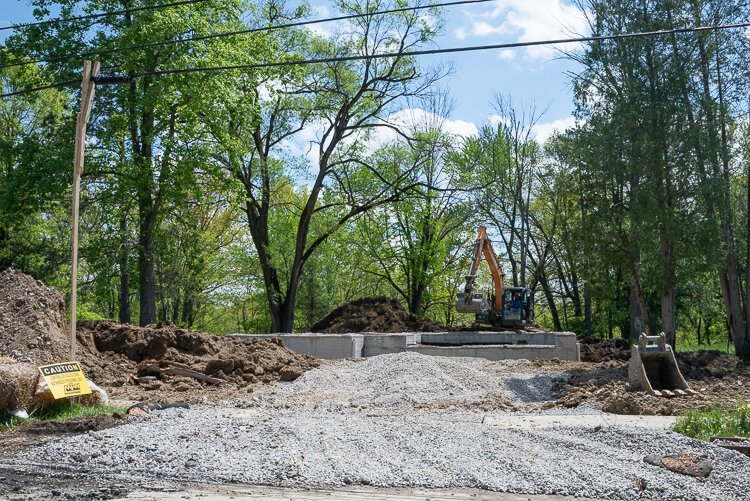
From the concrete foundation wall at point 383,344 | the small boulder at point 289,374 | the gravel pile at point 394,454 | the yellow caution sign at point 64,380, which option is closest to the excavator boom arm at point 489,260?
the concrete foundation wall at point 383,344

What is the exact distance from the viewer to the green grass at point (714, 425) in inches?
348

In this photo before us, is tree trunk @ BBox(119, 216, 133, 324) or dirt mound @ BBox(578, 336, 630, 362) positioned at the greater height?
tree trunk @ BBox(119, 216, 133, 324)

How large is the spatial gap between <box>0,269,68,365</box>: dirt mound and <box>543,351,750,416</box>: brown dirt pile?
7.70m

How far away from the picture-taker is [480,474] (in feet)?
23.8

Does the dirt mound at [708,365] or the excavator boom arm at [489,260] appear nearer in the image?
the dirt mound at [708,365]

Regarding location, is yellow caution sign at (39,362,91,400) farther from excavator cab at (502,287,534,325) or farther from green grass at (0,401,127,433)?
excavator cab at (502,287,534,325)

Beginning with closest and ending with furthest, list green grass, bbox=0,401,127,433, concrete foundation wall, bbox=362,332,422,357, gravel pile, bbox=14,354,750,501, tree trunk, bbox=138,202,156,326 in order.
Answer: gravel pile, bbox=14,354,750,501, green grass, bbox=0,401,127,433, concrete foundation wall, bbox=362,332,422,357, tree trunk, bbox=138,202,156,326

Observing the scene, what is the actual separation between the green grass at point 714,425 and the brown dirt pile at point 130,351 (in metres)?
7.64

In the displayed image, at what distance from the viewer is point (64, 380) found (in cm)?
1045

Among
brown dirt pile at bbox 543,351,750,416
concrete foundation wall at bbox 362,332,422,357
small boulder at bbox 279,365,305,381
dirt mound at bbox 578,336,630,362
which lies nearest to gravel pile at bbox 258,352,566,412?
small boulder at bbox 279,365,305,381

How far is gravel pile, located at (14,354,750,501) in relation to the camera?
278 inches

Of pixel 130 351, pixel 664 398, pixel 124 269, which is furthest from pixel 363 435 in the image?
pixel 124 269

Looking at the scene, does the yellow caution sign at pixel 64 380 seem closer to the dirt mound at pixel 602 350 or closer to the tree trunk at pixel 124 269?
the tree trunk at pixel 124 269

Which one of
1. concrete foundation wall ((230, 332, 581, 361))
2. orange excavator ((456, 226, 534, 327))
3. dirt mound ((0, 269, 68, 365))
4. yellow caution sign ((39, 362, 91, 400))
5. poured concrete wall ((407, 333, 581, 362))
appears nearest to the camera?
yellow caution sign ((39, 362, 91, 400))
